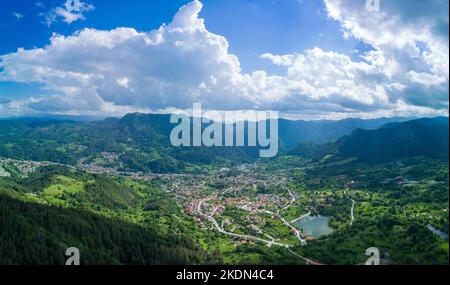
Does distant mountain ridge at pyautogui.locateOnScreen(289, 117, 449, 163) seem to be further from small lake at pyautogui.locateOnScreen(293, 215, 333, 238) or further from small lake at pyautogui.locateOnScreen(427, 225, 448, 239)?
small lake at pyautogui.locateOnScreen(427, 225, 448, 239)

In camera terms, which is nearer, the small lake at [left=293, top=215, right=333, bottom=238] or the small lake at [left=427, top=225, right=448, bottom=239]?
the small lake at [left=427, top=225, right=448, bottom=239]

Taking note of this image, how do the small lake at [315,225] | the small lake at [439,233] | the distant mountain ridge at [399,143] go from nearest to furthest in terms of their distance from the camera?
the small lake at [439,233]
the small lake at [315,225]
the distant mountain ridge at [399,143]

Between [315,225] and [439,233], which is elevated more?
[439,233]

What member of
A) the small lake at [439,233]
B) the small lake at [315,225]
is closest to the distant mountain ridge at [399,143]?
the small lake at [315,225]

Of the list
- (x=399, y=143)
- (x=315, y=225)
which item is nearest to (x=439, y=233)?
(x=315, y=225)

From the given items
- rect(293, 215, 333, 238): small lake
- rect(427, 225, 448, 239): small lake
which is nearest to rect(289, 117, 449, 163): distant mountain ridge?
rect(293, 215, 333, 238): small lake

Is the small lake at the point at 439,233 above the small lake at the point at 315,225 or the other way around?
above

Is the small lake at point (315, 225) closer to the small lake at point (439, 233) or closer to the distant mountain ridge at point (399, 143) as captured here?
the small lake at point (439, 233)

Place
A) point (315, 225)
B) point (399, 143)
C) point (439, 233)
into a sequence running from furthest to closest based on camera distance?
point (399, 143), point (315, 225), point (439, 233)

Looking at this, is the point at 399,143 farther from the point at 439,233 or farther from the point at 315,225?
the point at 439,233
